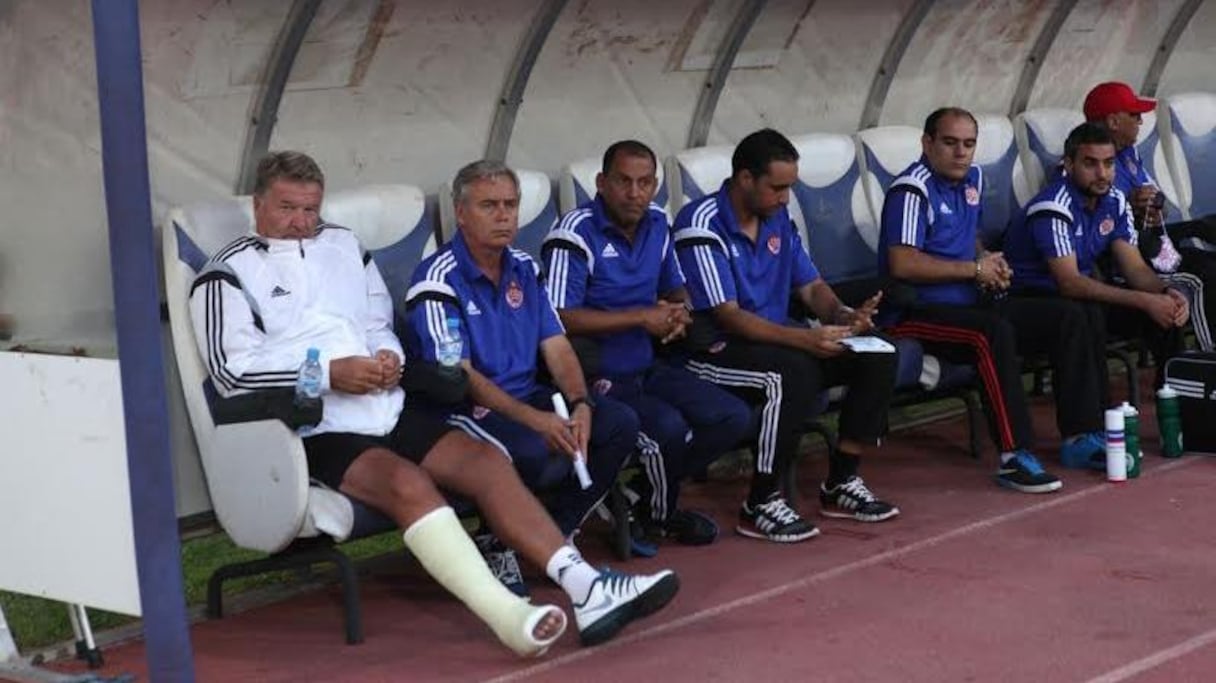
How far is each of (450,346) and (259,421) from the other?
639 millimetres

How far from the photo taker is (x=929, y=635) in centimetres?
589

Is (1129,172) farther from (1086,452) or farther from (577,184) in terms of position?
(577,184)

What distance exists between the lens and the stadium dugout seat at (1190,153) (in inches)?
397

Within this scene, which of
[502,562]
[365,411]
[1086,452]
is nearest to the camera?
[365,411]

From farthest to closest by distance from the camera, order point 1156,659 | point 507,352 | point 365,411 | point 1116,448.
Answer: point 1116,448, point 507,352, point 365,411, point 1156,659

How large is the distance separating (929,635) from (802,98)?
380cm

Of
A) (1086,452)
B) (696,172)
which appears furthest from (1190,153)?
(696,172)

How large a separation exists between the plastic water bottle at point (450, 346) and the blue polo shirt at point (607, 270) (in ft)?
2.43

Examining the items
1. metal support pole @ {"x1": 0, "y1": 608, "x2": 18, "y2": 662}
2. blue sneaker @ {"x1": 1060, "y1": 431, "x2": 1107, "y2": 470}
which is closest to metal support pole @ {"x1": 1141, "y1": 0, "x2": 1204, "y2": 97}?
blue sneaker @ {"x1": 1060, "y1": 431, "x2": 1107, "y2": 470}

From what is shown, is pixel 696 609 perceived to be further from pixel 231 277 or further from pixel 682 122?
pixel 682 122

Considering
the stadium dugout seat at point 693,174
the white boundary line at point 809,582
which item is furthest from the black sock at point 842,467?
the stadium dugout seat at point 693,174

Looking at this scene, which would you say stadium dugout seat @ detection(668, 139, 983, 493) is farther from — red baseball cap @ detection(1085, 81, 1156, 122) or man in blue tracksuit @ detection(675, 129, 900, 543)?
red baseball cap @ detection(1085, 81, 1156, 122)

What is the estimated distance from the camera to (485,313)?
258 inches

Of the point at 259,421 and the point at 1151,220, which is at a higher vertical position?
the point at 1151,220
